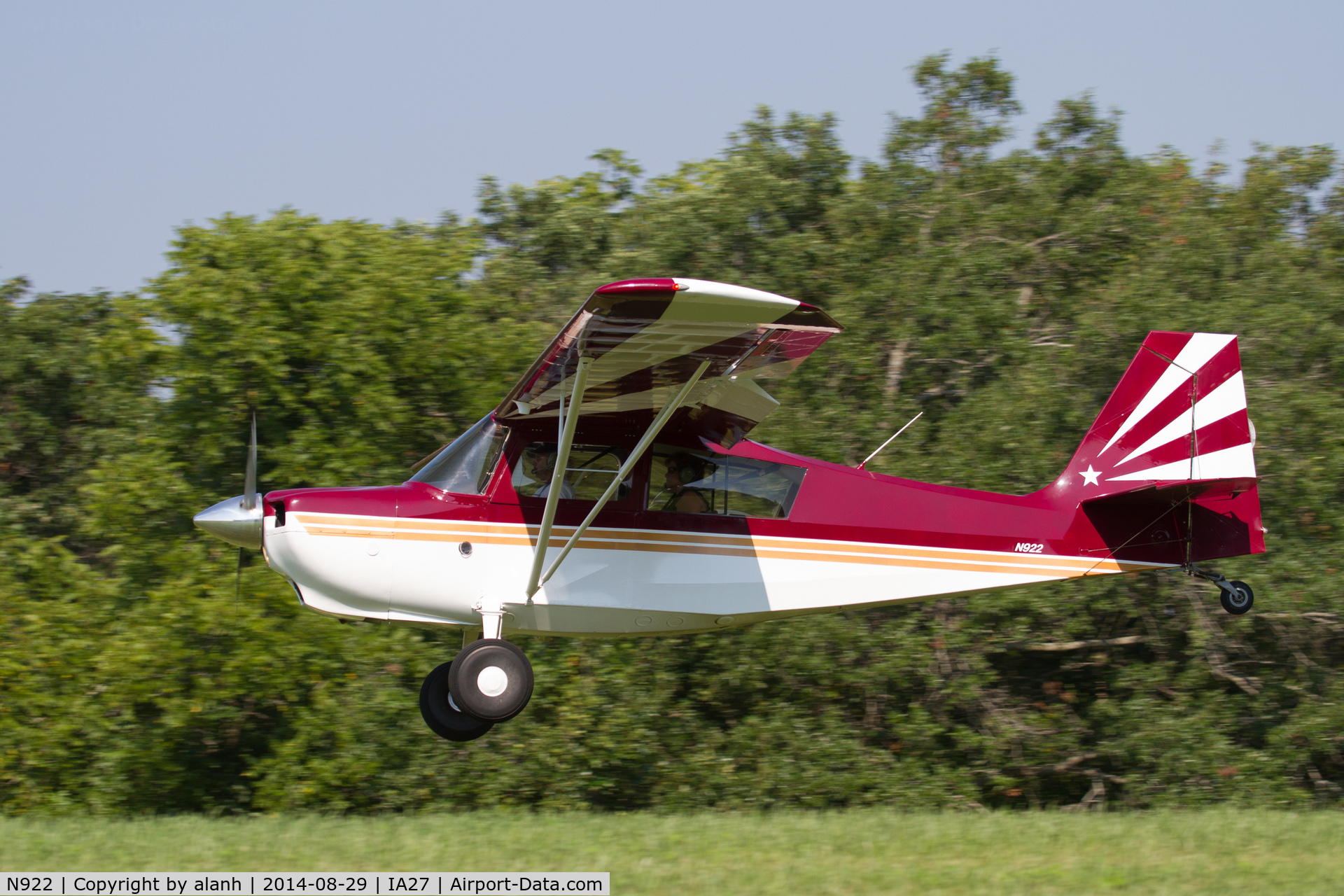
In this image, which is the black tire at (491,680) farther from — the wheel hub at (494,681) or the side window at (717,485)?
the side window at (717,485)

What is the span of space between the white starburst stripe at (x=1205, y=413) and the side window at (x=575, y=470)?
11.5 feet

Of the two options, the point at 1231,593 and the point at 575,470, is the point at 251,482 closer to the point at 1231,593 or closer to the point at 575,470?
the point at 575,470

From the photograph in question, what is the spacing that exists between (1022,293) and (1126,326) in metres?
2.32

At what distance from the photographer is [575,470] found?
7.48 m

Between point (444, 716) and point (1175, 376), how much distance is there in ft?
18.1

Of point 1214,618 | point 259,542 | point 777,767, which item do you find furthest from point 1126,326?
point 259,542

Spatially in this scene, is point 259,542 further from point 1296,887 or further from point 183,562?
point 1296,887

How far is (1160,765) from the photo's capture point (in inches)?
445

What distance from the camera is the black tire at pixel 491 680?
707 centimetres

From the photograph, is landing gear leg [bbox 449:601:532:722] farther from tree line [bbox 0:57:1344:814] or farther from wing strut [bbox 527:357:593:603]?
tree line [bbox 0:57:1344:814]

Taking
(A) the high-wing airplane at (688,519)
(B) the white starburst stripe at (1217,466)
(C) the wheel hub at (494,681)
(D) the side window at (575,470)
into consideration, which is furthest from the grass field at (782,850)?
(B) the white starburst stripe at (1217,466)
